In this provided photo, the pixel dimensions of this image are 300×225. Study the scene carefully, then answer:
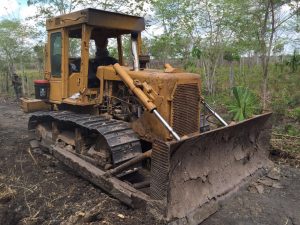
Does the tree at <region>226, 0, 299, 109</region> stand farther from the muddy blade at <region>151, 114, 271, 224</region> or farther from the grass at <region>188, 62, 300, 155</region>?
the muddy blade at <region>151, 114, 271, 224</region>

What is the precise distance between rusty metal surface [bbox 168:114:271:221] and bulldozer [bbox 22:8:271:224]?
13 millimetres

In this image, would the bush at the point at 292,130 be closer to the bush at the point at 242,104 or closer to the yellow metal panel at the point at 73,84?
the bush at the point at 242,104

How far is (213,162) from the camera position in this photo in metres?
4.87

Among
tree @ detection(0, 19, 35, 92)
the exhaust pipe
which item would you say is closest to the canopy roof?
the exhaust pipe

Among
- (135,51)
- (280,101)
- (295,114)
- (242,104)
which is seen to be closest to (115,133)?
(135,51)

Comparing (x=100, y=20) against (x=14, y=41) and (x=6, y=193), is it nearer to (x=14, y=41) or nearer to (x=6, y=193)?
(x=6, y=193)

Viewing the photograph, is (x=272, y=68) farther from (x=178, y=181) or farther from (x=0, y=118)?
(x=178, y=181)

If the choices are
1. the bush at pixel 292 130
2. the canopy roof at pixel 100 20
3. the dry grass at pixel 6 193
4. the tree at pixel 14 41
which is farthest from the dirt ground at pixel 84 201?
the tree at pixel 14 41

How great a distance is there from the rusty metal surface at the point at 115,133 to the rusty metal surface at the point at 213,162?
91 cm

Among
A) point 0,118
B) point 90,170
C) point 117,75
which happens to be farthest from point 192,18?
point 90,170

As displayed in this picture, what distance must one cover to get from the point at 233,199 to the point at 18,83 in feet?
46.7

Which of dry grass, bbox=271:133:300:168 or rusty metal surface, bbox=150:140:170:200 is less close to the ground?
rusty metal surface, bbox=150:140:170:200

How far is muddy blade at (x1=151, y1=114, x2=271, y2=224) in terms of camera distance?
402 cm

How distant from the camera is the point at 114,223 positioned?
4.08 metres
